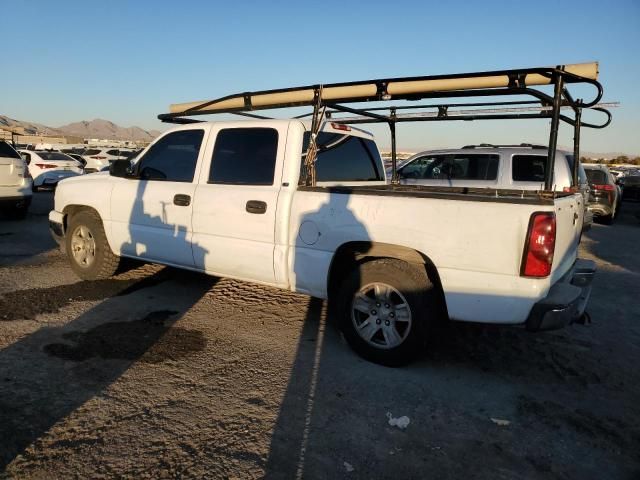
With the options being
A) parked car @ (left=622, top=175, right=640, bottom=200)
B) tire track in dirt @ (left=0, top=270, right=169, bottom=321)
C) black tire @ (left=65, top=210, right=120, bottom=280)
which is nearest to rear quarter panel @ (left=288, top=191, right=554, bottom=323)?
tire track in dirt @ (left=0, top=270, right=169, bottom=321)

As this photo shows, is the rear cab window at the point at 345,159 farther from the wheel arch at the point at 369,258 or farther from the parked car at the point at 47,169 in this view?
the parked car at the point at 47,169

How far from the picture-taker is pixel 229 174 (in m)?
4.39

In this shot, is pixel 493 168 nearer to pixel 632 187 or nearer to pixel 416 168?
pixel 416 168

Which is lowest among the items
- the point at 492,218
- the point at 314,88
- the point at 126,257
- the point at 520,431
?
the point at 520,431

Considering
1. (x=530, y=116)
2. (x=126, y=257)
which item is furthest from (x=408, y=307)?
(x=126, y=257)

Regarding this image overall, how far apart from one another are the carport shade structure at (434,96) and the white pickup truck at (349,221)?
1 centimetres

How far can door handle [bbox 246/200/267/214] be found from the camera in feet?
13.3

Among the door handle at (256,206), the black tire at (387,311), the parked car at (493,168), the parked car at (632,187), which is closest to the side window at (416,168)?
the parked car at (493,168)

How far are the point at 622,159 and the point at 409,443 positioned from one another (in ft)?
267

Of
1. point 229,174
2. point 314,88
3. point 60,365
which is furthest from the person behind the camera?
point 229,174

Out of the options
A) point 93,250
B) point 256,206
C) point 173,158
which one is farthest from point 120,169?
point 256,206

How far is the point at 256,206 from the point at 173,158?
53.4 inches

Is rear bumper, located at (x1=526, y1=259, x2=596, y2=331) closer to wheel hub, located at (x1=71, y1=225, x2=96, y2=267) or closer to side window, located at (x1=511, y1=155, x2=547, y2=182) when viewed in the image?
wheel hub, located at (x1=71, y1=225, x2=96, y2=267)

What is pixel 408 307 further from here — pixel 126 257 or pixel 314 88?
pixel 126 257
